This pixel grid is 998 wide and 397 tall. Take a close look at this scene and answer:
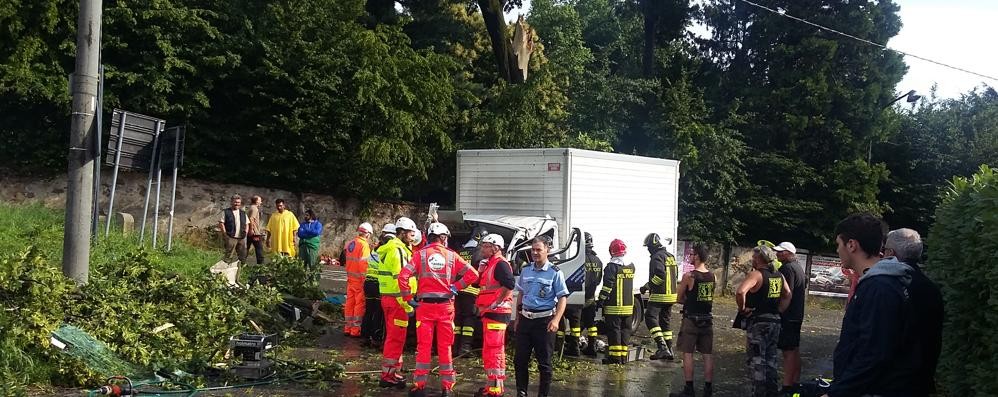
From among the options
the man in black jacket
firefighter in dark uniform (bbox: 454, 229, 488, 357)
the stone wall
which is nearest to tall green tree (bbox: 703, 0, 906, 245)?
the stone wall

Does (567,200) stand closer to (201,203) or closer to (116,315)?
(116,315)

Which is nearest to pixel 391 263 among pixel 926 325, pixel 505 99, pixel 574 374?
pixel 574 374

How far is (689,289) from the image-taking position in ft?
30.1

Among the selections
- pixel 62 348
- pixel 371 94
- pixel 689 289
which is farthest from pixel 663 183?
pixel 62 348

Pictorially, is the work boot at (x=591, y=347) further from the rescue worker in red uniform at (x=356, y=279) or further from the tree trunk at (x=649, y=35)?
the tree trunk at (x=649, y=35)

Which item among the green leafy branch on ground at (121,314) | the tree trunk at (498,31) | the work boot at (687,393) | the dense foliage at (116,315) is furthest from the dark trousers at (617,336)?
the tree trunk at (498,31)

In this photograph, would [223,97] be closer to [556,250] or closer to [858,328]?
[556,250]

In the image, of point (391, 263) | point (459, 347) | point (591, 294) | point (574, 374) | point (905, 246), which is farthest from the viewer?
point (591, 294)

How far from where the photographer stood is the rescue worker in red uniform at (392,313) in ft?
29.2

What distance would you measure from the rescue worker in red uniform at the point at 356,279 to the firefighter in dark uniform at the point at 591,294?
314 centimetres

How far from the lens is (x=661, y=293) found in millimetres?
11383

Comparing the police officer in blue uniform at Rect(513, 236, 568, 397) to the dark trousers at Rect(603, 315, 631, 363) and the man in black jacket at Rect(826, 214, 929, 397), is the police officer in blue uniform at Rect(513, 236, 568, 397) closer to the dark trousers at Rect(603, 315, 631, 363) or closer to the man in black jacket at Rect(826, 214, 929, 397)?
the dark trousers at Rect(603, 315, 631, 363)

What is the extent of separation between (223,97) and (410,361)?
1289cm

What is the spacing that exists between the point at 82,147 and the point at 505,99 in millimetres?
15168
